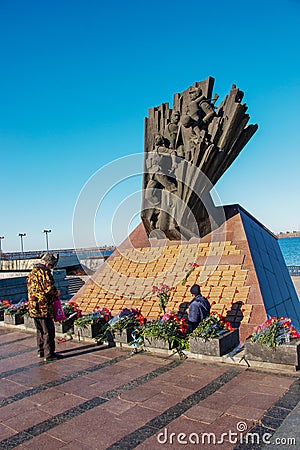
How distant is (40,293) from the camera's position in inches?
221

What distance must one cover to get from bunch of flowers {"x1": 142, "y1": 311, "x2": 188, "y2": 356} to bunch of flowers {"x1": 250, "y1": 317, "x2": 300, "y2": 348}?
1.16 metres

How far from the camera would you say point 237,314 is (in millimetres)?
6496

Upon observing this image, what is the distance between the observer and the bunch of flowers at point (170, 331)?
18.6 feet

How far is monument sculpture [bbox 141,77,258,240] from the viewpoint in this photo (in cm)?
883

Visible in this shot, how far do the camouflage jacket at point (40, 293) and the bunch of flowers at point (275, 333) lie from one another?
3.05m

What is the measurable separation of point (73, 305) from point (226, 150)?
5.26 metres

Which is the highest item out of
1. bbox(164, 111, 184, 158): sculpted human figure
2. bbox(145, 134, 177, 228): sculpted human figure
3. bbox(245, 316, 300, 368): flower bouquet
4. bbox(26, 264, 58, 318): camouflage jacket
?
bbox(164, 111, 184, 158): sculpted human figure

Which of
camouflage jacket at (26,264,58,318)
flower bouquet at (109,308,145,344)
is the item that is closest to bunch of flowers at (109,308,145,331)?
flower bouquet at (109,308,145,344)

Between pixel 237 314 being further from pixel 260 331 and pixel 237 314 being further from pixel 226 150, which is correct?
pixel 226 150

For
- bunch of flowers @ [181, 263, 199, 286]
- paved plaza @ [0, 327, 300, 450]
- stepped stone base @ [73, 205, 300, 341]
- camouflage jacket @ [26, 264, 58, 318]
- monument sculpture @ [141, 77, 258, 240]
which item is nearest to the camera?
paved plaza @ [0, 327, 300, 450]

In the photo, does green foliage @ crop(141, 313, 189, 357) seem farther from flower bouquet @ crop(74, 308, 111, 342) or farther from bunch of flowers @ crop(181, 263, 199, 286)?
bunch of flowers @ crop(181, 263, 199, 286)

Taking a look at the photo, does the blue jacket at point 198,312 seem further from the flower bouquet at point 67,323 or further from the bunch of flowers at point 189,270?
the flower bouquet at point 67,323

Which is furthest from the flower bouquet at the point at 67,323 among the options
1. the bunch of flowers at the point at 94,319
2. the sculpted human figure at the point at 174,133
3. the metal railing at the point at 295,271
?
the metal railing at the point at 295,271

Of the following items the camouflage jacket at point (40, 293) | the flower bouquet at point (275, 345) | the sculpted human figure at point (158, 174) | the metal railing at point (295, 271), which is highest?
the sculpted human figure at point (158, 174)
